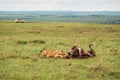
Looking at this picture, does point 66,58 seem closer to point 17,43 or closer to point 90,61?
point 90,61

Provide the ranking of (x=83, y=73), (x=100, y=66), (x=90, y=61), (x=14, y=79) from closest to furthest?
(x=14, y=79) → (x=83, y=73) → (x=100, y=66) → (x=90, y=61)

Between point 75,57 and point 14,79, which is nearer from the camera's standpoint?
point 14,79

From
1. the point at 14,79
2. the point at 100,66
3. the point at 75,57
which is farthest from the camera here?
the point at 75,57

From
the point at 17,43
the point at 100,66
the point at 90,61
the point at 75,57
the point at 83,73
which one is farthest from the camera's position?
the point at 17,43

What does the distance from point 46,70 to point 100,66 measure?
2.42m

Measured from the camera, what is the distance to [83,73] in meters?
12.9

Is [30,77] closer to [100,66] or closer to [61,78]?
[61,78]

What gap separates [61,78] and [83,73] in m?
1.24

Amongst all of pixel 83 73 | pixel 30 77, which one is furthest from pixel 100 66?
pixel 30 77

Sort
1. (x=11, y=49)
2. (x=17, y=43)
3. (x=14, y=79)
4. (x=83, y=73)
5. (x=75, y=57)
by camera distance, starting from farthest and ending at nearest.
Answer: (x=17, y=43) < (x=11, y=49) < (x=75, y=57) < (x=83, y=73) < (x=14, y=79)

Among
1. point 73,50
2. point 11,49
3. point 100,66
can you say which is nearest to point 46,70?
point 100,66

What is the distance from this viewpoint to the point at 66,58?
53.9 feet

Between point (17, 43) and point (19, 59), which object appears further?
point (17, 43)

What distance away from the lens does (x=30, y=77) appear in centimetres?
1214
